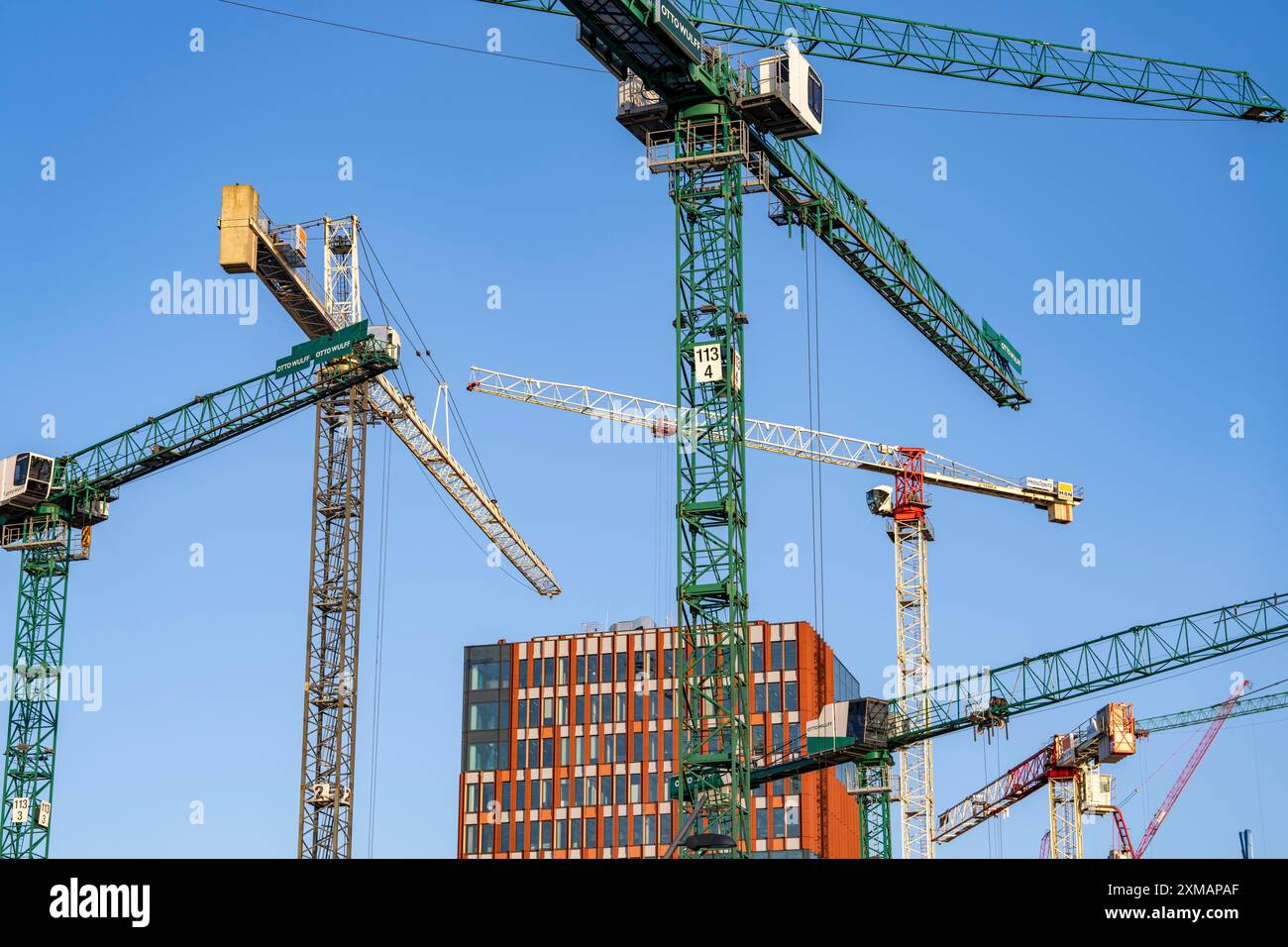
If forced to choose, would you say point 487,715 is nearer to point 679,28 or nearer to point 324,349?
point 324,349

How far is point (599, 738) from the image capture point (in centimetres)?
14388

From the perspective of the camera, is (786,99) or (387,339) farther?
(387,339)

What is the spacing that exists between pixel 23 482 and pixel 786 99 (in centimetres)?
4525

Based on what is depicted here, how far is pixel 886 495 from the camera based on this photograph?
139875mm

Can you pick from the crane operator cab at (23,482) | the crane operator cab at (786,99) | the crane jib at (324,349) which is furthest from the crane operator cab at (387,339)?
the crane operator cab at (786,99)

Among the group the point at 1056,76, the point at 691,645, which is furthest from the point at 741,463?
the point at 1056,76

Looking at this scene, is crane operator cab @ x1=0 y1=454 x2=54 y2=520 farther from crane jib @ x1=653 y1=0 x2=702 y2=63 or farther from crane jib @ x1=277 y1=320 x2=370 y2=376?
crane jib @ x1=653 y1=0 x2=702 y2=63
